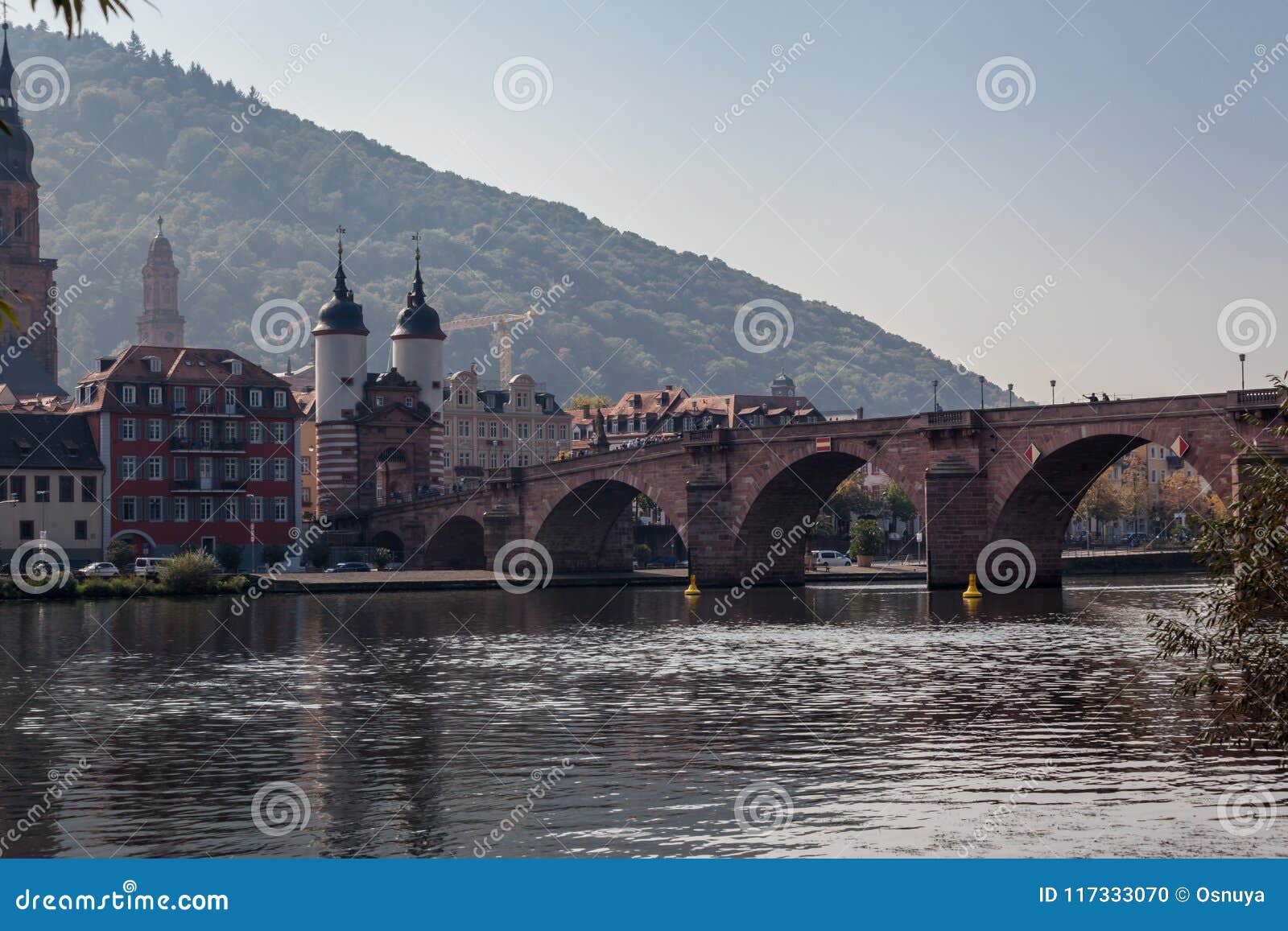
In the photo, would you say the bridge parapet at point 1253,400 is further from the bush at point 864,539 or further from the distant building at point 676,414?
the distant building at point 676,414

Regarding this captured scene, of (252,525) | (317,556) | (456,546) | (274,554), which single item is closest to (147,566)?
(252,525)

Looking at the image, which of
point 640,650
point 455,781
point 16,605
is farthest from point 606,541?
point 455,781

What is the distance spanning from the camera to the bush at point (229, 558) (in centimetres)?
10625

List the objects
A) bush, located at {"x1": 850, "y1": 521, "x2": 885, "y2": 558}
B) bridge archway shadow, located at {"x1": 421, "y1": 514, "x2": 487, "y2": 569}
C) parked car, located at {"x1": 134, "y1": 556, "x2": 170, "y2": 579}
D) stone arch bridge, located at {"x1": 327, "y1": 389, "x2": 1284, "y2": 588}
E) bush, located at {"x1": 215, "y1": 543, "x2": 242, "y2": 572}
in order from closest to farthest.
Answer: stone arch bridge, located at {"x1": 327, "y1": 389, "x2": 1284, "y2": 588}
parked car, located at {"x1": 134, "y1": 556, "x2": 170, "y2": 579}
bush, located at {"x1": 215, "y1": 543, "x2": 242, "y2": 572}
bridge archway shadow, located at {"x1": 421, "y1": 514, "x2": 487, "y2": 569}
bush, located at {"x1": 850, "y1": 521, "x2": 885, "y2": 558}

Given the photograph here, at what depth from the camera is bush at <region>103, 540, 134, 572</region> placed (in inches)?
4067

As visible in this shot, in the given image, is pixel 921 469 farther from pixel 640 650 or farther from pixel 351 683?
pixel 351 683

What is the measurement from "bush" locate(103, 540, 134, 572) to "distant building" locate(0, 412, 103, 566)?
5.64m

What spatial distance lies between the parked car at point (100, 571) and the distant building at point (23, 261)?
6783 centimetres

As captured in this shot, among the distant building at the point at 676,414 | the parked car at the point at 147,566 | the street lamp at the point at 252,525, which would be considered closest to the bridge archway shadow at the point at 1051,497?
the parked car at the point at 147,566

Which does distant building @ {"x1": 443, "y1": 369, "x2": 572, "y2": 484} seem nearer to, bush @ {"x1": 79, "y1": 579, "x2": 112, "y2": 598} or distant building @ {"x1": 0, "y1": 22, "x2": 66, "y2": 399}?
distant building @ {"x1": 0, "y1": 22, "x2": 66, "y2": 399}

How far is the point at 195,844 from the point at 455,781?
6093 millimetres

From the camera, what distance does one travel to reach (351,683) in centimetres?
4491

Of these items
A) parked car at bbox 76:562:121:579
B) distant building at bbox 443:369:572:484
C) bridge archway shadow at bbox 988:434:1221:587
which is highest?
distant building at bbox 443:369:572:484

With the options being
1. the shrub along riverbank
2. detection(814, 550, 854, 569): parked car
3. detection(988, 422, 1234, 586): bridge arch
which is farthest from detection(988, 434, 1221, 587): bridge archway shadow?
the shrub along riverbank
